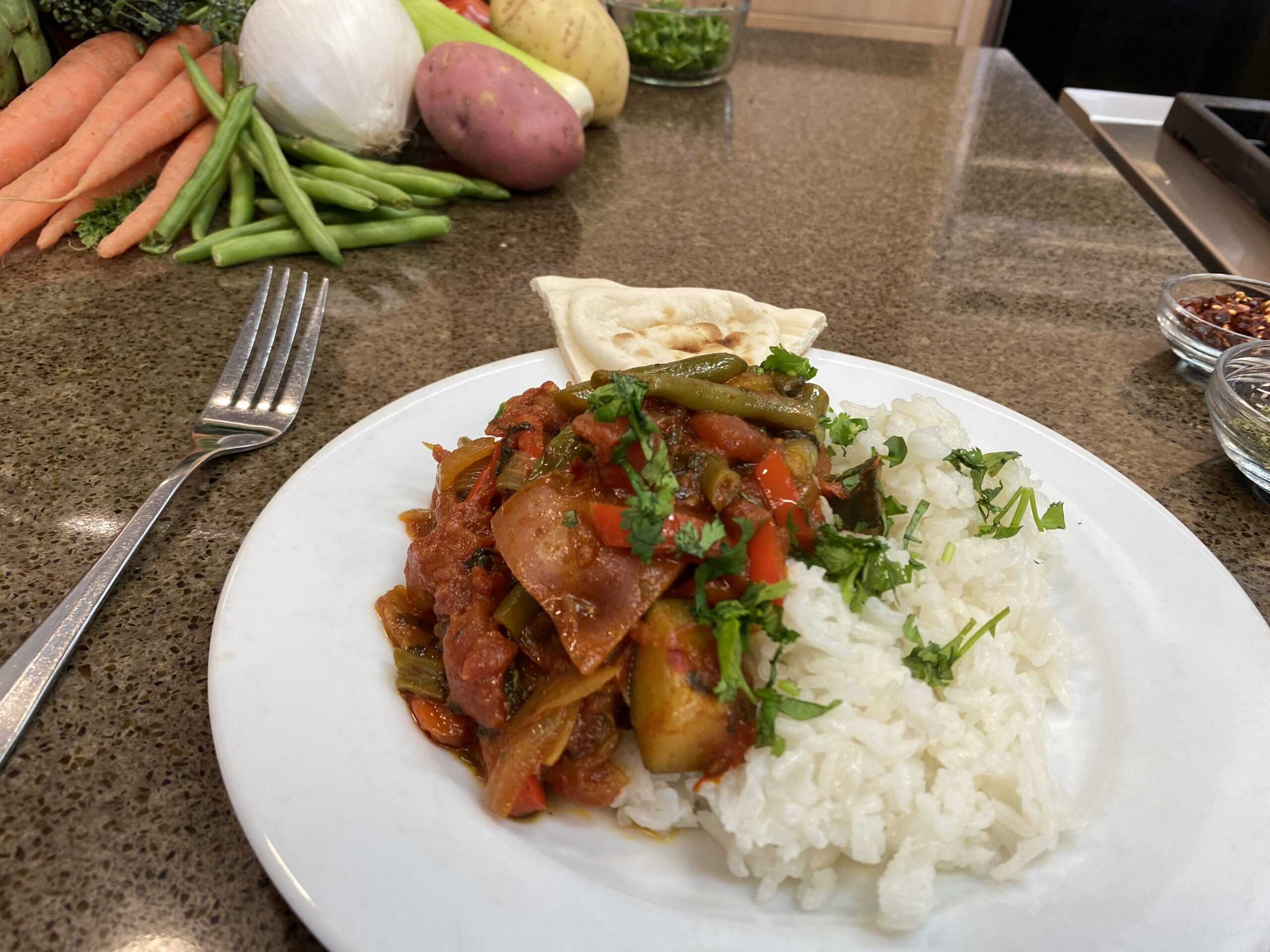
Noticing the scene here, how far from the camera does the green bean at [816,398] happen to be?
75.5 inches

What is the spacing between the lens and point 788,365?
1.95m


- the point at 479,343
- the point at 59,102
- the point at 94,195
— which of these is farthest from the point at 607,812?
the point at 59,102

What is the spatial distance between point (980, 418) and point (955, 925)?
1349mm

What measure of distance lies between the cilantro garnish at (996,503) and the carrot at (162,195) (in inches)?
119

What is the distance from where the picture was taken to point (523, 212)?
3.84m

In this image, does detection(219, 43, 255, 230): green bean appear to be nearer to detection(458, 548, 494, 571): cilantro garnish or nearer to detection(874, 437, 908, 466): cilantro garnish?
detection(458, 548, 494, 571): cilantro garnish

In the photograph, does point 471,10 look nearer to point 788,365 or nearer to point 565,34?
point 565,34

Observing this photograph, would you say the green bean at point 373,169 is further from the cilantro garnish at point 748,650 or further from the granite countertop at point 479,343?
the cilantro garnish at point 748,650

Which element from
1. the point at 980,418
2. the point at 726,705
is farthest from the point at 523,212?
Result: the point at 726,705

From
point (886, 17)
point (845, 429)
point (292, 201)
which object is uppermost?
point (845, 429)

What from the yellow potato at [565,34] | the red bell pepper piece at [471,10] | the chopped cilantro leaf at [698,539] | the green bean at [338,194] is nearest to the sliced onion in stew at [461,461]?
the chopped cilantro leaf at [698,539]

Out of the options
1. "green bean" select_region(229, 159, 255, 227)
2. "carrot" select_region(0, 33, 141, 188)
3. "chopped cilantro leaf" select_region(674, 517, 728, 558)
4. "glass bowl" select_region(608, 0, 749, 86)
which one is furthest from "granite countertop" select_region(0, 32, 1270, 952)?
"chopped cilantro leaf" select_region(674, 517, 728, 558)

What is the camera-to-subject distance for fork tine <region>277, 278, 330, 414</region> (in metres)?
2.40

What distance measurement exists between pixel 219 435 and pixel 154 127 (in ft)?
6.25
